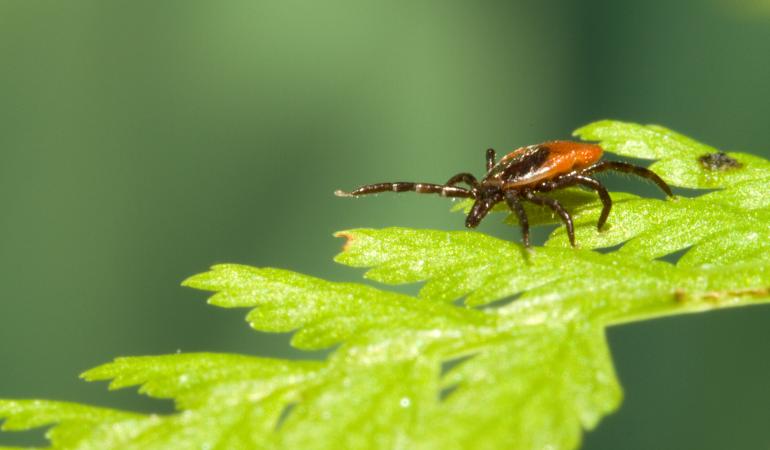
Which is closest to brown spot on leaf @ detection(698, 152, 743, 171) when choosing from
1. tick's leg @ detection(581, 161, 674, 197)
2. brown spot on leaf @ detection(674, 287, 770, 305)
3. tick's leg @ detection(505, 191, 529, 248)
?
tick's leg @ detection(581, 161, 674, 197)

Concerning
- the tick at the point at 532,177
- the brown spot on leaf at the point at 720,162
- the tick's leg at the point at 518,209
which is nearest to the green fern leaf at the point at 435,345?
the brown spot on leaf at the point at 720,162

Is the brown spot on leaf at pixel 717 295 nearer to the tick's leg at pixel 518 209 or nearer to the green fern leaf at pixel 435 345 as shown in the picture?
the green fern leaf at pixel 435 345

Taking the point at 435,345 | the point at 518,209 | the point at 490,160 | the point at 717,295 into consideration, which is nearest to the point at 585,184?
the point at 518,209

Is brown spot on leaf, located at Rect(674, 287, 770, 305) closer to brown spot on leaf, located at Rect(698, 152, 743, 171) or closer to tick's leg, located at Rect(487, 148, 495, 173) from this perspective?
brown spot on leaf, located at Rect(698, 152, 743, 171)

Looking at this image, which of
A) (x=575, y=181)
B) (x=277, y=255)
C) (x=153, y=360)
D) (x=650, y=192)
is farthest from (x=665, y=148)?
(x=277, y=255)

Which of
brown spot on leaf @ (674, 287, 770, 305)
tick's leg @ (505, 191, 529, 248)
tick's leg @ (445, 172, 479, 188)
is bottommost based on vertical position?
brown spot on leaf @ (674, 287, 770, 305)

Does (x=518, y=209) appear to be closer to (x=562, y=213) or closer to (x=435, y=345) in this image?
(x=562, y=213)

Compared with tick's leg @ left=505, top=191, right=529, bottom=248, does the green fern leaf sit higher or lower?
lower
